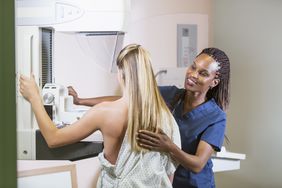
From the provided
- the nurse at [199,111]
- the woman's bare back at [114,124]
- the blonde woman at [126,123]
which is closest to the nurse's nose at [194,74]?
the nurse at [199,111]

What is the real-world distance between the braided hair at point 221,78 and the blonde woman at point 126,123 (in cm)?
23

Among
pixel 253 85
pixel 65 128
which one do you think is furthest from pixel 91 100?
pixel 253 85

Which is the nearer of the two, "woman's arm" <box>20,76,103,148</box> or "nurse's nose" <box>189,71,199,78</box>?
"woman's arm" <box>20,76,103,148</box>

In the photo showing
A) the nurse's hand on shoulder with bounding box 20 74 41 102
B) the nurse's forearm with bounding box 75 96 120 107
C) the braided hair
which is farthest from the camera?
the braided hair

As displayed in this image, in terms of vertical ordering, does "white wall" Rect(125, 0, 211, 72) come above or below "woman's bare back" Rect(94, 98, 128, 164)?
above

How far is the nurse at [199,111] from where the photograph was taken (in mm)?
1369

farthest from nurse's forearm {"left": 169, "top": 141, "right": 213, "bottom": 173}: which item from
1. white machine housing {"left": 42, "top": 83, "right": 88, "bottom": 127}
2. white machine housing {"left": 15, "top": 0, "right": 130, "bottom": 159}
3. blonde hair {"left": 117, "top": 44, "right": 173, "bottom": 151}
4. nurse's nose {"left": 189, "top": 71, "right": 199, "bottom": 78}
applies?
white machine housing {"left": 15, "top": 0, "right": 130, "bottom": 159}

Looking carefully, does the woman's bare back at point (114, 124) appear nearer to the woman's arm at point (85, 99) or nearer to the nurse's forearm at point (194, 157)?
the woman's arm at point (85, 99)

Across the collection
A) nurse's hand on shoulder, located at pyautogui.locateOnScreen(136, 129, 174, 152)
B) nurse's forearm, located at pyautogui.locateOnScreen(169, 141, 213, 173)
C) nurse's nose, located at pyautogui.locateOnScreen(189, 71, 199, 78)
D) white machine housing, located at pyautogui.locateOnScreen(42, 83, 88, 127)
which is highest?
nurse's nose, located at pyautogui.locateOnScreen(189, 71, 199, 78)

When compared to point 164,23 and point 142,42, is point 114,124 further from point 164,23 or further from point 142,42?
point 164,23

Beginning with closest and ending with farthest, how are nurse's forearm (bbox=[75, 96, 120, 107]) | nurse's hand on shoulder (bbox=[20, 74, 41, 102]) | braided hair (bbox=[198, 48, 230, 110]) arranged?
nurse's hand on shoulder (bbox=[20, 74, 41, 102]) → nurse's forearm (bbox=[75, 96, 120, 107]) → braided hair (bbox=[198, 48, 230, 110])

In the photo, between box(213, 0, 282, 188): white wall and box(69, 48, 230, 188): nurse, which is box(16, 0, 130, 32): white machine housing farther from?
box(213, 0, 282, 188): white wall

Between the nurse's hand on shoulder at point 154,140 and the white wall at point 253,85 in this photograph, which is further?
the white wall at point 253,85

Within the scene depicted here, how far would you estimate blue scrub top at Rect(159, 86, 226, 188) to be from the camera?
137 centimetres
